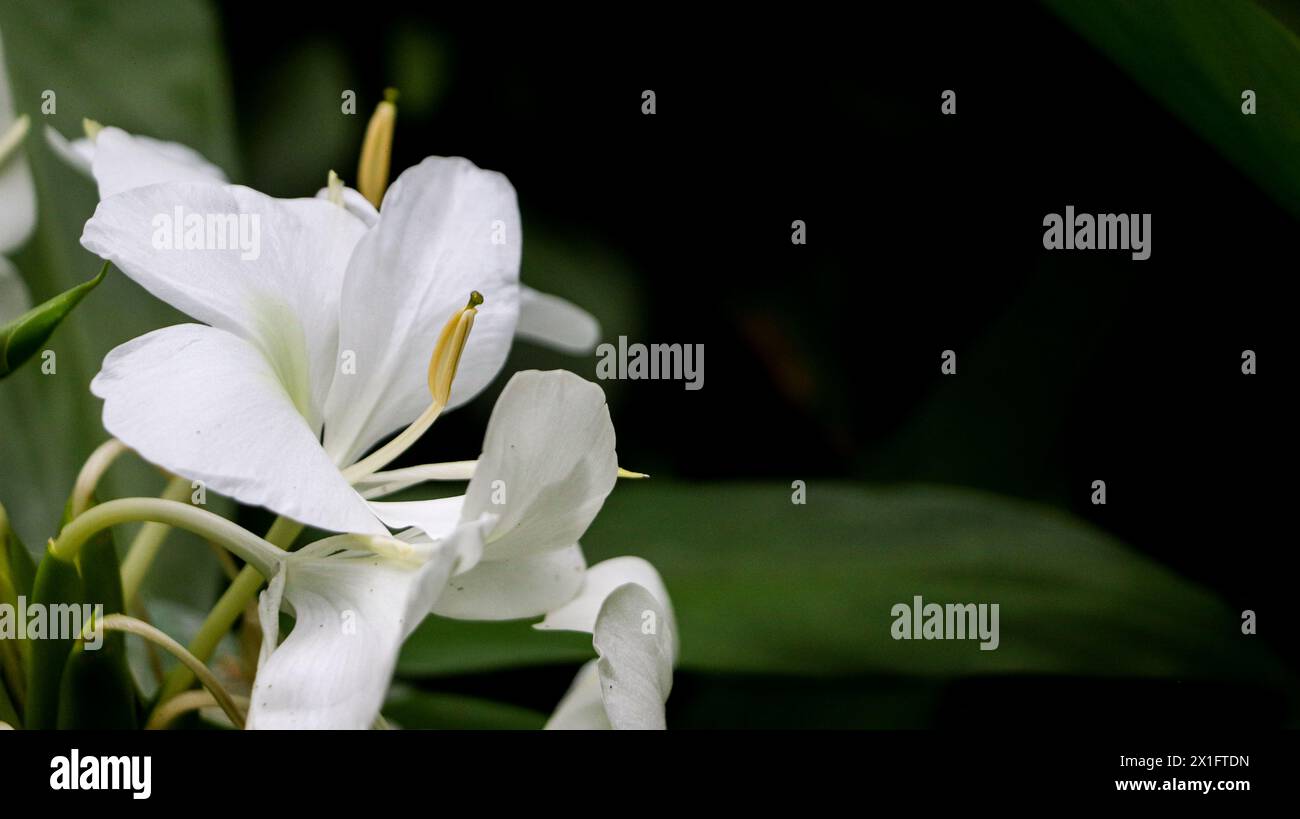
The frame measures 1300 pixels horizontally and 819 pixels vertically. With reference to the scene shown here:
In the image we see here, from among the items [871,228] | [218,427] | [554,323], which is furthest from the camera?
[871,228]

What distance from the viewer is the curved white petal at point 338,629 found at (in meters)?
0.28

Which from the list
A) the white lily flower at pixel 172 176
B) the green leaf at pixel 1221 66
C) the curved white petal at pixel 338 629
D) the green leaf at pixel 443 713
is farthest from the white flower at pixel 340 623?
the green leaf at pixel 1221 66

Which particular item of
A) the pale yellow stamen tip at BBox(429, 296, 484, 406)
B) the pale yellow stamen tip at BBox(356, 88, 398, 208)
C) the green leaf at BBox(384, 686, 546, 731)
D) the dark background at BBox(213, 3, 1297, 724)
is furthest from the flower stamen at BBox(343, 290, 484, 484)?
the dark background at BBox(213, 3, 1297, 724)

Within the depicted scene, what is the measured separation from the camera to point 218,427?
28 centimetres

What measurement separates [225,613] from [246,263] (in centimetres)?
11

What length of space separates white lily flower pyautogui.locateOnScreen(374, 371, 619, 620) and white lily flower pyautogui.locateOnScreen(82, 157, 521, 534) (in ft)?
0.09

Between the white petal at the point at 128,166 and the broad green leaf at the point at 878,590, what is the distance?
10.1 inches

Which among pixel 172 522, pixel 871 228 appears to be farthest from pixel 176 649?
pixel 871 228

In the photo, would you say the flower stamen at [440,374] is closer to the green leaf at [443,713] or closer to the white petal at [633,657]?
the white petal at [633,657]

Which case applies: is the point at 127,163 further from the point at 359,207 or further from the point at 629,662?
the point at 629,662

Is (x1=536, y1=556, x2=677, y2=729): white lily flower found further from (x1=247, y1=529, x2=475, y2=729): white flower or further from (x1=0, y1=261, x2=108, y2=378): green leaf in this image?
(x1=0, y1=261, x2=108, y2=378): green leaf

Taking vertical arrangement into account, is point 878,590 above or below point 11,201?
below
